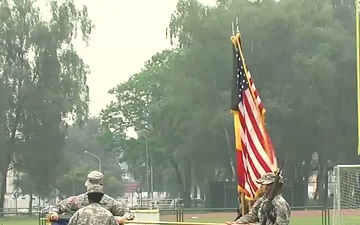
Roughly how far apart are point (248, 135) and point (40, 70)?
5103 cm

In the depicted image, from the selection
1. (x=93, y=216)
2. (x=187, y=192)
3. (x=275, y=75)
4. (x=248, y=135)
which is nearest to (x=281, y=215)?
(x=93, y=216)

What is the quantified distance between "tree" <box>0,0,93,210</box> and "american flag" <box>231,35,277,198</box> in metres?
49.1

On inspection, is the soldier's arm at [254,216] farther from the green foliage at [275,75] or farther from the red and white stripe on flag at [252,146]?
the green foliage at [275,75]

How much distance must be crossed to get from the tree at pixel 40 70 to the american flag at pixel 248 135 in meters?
49.1

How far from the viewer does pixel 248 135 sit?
13930mm

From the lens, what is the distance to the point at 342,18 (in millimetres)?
67438

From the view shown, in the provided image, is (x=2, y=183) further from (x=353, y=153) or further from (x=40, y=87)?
(x=353, y=153)

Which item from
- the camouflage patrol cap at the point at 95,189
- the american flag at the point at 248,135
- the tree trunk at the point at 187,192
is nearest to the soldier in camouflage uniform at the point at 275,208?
the camouflage patrol cap at the point at 95,189

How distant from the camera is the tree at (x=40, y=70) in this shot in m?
63.1

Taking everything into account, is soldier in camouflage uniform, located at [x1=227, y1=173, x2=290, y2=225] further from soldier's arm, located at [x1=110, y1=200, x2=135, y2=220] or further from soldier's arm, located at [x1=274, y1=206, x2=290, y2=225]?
soldier's arm, located at [x1=110, y1=200, x2=135, y2=220]

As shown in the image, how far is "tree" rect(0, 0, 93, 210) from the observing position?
6309cm

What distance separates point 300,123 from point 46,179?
61.3 ft

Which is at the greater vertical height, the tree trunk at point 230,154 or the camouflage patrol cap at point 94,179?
the tree trunk at point 230,154

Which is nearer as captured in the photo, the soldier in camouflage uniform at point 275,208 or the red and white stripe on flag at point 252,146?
the soldier in camouflage uniform at point 275,208
